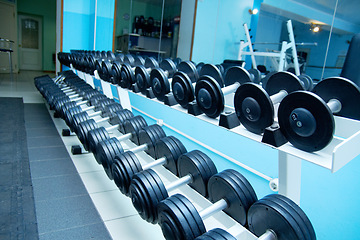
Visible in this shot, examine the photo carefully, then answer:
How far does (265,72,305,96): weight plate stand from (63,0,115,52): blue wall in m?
4.59

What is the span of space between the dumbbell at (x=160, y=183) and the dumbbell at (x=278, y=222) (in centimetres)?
36

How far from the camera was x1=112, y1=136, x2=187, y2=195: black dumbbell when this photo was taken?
1577 millimetres

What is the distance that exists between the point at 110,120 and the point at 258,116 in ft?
6.31

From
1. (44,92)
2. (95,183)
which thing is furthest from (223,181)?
(44,92)

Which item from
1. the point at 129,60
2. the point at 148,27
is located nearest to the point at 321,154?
the point at 129,60

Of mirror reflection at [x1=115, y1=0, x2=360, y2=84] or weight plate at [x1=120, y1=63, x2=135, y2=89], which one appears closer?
weight plate at [x1=120, y1=63, x2=135, y2=89]

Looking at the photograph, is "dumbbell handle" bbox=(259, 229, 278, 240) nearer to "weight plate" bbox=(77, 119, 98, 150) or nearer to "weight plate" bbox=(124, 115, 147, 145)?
"weight plate" bbox=(124, 115, 147, 145)

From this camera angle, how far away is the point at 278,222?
1015 millimetres

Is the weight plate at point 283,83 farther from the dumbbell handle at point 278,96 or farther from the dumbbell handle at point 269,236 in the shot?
the dumbbell handle at point 269,236

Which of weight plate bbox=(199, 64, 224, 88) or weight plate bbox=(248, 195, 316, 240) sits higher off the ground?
weight plate bbox=(199, 64, 224, 88)

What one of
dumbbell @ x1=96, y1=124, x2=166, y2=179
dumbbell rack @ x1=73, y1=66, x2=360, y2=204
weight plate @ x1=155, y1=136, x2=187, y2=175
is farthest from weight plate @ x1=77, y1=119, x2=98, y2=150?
dumbbell rack @ x1=73, y1=66, x2=360, y2=204

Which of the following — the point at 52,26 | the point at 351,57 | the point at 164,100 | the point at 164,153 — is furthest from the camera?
the point at 52,26

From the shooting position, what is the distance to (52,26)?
8656mm

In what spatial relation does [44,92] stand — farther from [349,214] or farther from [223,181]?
[349,214]
